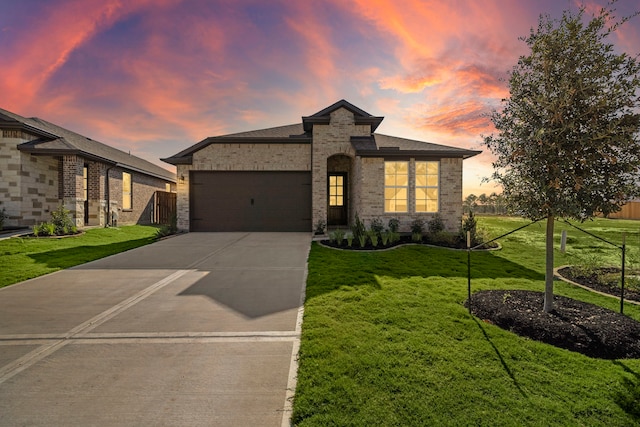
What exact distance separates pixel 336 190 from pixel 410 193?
14.6 ft

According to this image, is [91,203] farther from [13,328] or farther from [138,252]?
[13,328]

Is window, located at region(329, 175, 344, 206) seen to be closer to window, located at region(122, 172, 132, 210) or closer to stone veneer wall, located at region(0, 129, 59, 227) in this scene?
window, located at region(122, 172, 132, 210)

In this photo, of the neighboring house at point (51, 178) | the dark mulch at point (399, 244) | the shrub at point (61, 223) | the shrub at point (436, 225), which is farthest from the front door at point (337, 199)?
the neighboring house at point (51, 178)

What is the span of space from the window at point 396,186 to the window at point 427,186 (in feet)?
1.84

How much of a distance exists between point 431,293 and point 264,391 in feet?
11.8

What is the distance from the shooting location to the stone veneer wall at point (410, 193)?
11.7 meters

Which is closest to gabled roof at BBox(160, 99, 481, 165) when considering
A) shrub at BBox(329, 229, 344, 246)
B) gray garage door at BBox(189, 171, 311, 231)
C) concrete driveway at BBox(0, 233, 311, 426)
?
gray garage door at BBox(189, 171, 311, 231)

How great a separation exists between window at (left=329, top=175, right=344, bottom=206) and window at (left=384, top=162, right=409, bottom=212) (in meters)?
3.56

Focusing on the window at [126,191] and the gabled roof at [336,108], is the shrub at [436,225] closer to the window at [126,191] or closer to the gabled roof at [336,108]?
the gabled roof at [336,108]

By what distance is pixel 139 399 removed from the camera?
7.94ft

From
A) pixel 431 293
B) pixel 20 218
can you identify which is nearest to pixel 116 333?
pixel 431 293

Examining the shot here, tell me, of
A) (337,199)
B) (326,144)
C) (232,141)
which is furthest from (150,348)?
(337,199)

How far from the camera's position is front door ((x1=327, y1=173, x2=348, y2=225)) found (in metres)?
15.0

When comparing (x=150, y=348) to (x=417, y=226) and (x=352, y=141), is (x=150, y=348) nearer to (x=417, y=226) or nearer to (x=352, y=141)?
(x=417, y=226)
